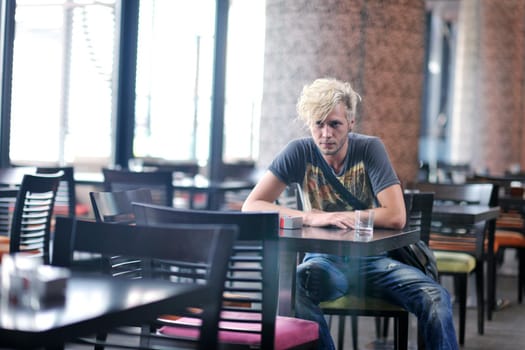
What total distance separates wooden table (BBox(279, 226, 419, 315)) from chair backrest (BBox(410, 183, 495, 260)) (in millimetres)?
1743

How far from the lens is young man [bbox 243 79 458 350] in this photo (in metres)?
3.06

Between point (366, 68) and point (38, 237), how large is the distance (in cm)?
250

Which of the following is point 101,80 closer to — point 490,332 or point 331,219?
point 490,332

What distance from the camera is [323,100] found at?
3320mm

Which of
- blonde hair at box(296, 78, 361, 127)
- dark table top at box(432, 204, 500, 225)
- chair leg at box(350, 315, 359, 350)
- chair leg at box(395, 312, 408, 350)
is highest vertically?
blonde hair at box(296, 78, 361, 127)

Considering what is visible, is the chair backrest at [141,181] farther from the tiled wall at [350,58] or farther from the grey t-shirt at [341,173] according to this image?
the grey t-shirt at [341,173]

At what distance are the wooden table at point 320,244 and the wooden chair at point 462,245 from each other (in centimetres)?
146

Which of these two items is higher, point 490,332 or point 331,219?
point 331,219

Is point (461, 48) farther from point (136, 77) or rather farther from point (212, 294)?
point (212, 294)

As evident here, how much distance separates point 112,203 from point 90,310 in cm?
142

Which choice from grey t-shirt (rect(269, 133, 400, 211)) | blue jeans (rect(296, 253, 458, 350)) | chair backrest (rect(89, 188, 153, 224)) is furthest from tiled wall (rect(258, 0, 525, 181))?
chair backrest (rect(89, 188, 153, 224))

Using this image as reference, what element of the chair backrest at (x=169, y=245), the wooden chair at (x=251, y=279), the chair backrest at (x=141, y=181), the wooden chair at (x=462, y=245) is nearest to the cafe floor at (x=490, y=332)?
the wooden chair at (x=462, y=245)

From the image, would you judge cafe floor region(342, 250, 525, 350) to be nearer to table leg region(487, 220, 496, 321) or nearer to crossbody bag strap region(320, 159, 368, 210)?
table leg region(487, 220, 496, 321)

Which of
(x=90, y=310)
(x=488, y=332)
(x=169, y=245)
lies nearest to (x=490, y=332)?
(x=488, y=332)
